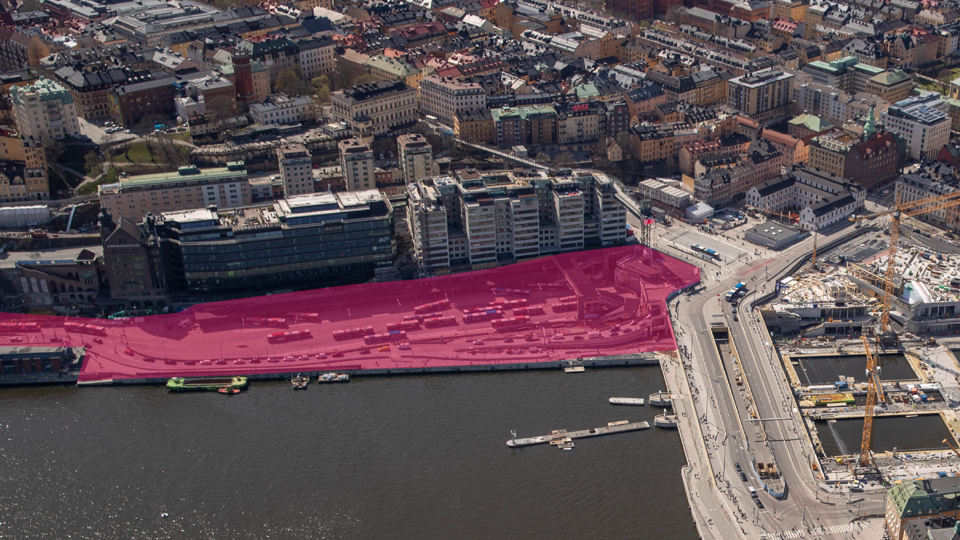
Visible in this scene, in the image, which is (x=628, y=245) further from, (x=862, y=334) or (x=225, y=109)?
(x=225, y=109)

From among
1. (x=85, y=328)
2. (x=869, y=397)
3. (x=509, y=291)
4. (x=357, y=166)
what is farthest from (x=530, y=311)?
(x=85, y=328)

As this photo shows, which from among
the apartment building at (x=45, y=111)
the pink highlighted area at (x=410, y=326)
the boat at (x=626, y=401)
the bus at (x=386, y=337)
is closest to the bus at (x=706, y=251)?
the pink highlighted area at (x=410, y=326)

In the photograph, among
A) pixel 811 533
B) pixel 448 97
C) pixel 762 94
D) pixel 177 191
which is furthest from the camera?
pixel 762 94

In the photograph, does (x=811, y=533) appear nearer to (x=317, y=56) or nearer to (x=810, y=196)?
(x=810, y=196)

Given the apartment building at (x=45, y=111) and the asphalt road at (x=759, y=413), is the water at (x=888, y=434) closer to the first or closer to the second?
the asphalt road at (x=759, y=413)

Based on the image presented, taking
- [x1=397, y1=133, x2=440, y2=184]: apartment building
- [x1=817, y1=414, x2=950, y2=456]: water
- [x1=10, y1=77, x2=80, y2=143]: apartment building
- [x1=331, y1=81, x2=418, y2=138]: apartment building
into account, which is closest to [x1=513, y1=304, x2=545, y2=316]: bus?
[x1=397, y1=133, x2=440, y2=184]: apartment building

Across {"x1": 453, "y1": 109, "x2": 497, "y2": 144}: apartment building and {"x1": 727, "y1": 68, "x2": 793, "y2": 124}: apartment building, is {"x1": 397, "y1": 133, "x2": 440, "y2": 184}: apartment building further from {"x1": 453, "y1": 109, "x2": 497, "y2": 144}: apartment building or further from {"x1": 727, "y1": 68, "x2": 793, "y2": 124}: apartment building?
{"x1": 727, "y1": 68, "x2": 793, "y2": 124}: apartment building
